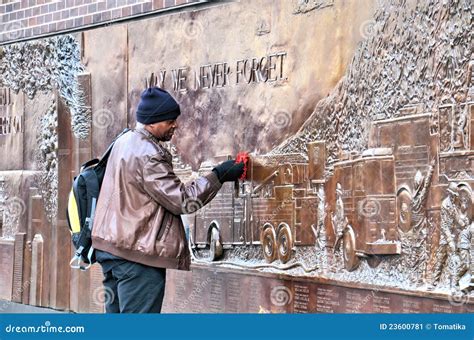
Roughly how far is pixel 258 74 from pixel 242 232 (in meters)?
1.03

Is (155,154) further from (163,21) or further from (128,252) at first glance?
(163,21)

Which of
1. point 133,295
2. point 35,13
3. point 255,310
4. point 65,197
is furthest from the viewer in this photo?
point 35,13

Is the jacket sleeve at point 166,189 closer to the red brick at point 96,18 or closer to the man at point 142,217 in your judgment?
the man at point 142,217

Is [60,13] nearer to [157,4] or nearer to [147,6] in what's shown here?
[147,6]

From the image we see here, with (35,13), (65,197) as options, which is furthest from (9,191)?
(35,13)

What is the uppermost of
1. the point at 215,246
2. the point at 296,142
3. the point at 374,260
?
the point at 296,142

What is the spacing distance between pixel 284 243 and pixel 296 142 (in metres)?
0.63

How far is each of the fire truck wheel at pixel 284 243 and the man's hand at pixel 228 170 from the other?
47cm

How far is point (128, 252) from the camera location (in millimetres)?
5613

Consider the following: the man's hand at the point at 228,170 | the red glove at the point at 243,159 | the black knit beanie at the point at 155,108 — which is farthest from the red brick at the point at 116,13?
the black knit beanie at the point at 155,108

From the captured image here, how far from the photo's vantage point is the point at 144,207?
18.5ft

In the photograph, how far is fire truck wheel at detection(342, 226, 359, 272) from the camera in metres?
6.30

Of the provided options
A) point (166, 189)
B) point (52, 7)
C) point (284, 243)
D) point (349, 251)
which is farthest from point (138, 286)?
point (52, 7)

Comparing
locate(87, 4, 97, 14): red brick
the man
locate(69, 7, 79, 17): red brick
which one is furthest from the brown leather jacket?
locate(69, 7, 79, 17): red brick
